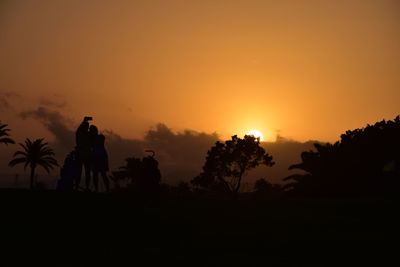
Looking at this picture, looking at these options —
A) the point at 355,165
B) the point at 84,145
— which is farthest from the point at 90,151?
the point at 355,165

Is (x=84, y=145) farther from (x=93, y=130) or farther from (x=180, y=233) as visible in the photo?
(x=180, y=233)

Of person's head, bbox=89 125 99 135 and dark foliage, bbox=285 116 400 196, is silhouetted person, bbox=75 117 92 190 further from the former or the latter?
dark foliage, bbox=285 116 400 196

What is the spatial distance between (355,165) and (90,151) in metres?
31.3

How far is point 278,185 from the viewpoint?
91.2m

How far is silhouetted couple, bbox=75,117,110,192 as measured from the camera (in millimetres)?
17078

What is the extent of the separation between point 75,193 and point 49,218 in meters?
3.05

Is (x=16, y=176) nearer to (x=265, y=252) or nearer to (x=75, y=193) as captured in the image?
(x=75, y=193)

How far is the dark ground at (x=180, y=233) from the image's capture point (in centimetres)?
1178

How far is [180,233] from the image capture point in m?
14.5

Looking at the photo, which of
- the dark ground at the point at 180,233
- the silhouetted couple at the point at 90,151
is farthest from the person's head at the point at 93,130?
the dark ground at the point at 180,233

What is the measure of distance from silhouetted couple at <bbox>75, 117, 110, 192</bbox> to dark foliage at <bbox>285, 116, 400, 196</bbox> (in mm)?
26197

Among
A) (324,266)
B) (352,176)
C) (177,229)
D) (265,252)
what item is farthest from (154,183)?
(352,176)

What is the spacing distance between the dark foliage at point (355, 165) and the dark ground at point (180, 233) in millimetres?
23380

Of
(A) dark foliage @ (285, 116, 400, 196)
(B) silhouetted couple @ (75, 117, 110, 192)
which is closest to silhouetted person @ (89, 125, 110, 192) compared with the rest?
(B) silhouetted couple @ (75, 117, 110, 192)
